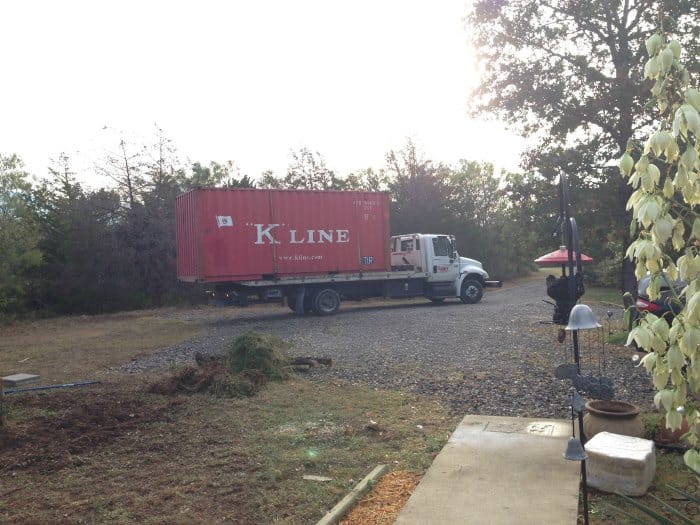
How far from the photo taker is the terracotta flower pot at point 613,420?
4441mm

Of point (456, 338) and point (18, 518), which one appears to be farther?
point (456, 338)

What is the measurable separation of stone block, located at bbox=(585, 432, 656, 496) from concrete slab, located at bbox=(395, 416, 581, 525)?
0.51ft

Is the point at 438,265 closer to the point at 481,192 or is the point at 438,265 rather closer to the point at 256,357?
the point at 256,357

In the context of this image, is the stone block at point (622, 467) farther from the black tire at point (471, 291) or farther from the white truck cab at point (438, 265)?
the black tire at point (471, 291)

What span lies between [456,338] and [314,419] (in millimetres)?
6239

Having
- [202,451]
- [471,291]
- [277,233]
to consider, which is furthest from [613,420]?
[471,291]

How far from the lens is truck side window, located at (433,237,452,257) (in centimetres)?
1923

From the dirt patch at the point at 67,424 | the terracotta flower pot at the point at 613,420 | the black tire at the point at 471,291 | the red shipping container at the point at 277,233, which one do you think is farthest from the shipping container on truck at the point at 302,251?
the terracotta flower pot at the point at 613,420

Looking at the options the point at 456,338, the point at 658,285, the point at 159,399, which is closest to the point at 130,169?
the point at 456,338

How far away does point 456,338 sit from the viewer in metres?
11.8

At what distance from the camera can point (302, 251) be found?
1686 centimetres

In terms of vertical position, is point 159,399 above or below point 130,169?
below

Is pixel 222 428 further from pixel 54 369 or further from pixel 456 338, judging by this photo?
pixel 456 338

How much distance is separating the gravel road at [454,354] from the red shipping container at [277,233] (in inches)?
60.5
